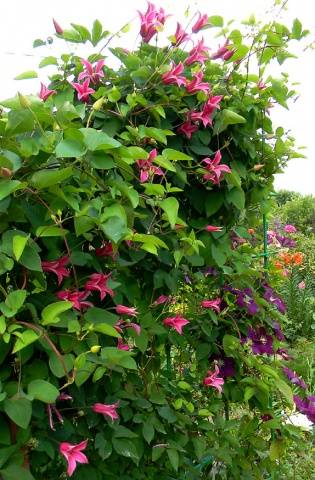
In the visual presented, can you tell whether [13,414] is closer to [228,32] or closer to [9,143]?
[9,143]

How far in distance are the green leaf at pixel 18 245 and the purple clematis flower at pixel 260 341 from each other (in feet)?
3.84

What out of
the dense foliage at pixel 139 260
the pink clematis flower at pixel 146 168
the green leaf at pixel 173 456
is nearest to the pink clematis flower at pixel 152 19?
the dense foliage at pixel 139 260

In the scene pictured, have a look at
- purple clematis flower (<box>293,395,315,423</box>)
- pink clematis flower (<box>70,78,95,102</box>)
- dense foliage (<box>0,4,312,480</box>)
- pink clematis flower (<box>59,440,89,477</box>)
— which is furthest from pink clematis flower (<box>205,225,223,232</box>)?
purple clematis flower (<box>293,395,315,423</box>)

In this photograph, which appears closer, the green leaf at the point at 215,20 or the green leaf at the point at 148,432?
the green leaf at the point at 148,432

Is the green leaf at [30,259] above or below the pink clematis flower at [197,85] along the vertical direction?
below

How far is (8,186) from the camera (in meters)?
0.87

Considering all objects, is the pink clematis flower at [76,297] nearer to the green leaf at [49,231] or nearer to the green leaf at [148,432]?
the green leaf at [49,231]

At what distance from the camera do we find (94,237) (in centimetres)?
114

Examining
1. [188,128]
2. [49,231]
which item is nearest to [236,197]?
[188,128]

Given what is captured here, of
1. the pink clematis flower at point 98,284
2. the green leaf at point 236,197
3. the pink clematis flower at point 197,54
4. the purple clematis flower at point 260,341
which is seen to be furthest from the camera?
the purple clematis flower at point 260,341

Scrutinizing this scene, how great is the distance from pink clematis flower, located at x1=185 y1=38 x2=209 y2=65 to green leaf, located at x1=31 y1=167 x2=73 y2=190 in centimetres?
63

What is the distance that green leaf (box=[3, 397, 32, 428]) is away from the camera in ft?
2.84

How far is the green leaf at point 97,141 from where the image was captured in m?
0.89

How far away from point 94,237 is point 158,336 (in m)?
0.47
